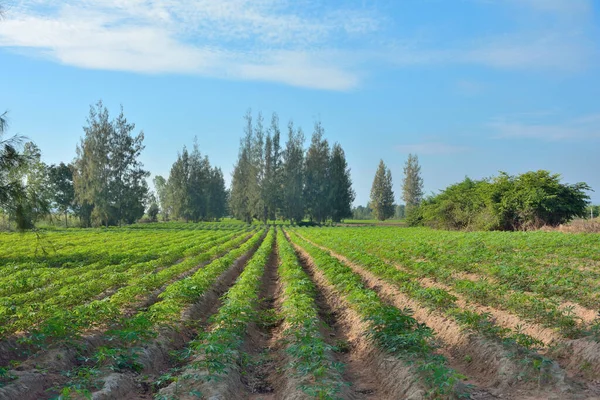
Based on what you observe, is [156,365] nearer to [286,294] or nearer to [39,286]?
[286,294]

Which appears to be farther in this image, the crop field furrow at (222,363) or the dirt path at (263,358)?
the dirt path at (263,358)

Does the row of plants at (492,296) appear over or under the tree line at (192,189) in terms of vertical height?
under

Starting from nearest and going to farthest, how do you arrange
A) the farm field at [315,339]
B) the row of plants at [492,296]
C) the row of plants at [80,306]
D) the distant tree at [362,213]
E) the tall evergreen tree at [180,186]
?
the farm field at [315,339], the row of plants at [80,306], the row of plants at [492,296], the tall evergreen tree at [180,186], the distant tree at [362,213]

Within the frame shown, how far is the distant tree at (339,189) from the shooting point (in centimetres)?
8012

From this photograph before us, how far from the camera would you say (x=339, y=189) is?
80875 mm

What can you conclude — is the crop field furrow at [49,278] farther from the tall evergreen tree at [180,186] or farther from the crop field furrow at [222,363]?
the tall evergreen tree at [180,186]

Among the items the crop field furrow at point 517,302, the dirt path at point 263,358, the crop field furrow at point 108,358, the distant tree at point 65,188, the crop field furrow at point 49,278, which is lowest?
the dirt path at point 263,358

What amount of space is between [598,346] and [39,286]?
15.3 meters

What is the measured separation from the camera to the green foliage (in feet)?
119

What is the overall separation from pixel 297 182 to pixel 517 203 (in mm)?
45717

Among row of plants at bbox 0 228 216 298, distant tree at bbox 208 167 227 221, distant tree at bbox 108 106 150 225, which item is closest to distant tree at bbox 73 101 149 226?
distant tree at bbox 108 106 150 225

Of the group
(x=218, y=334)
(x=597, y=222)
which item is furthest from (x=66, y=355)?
(x=597, y=222)

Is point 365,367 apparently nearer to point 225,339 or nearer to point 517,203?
Answer: point 225,339

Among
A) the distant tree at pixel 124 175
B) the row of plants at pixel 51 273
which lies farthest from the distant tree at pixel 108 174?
the row of plants at pixel 51 273
